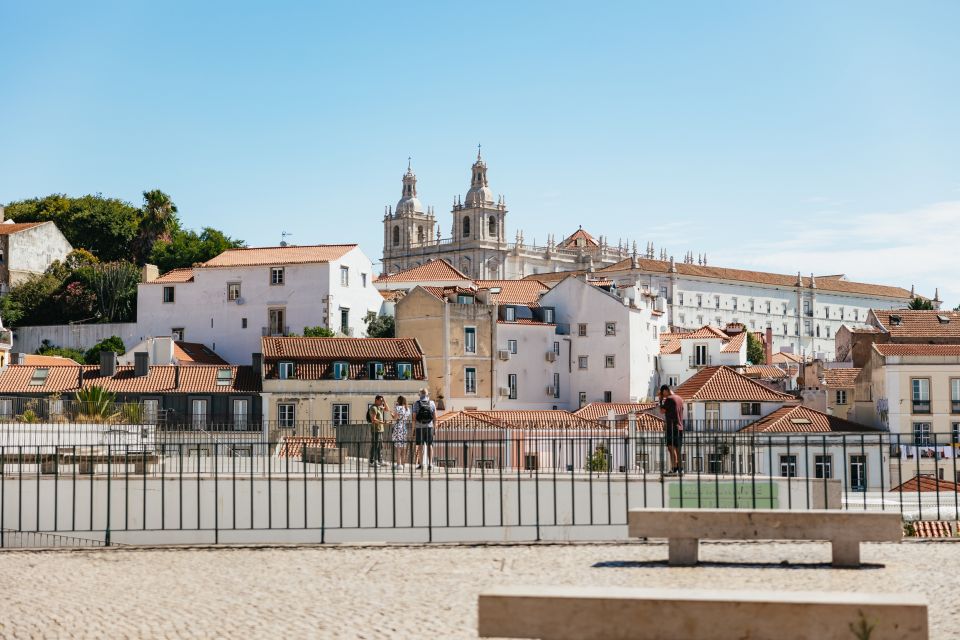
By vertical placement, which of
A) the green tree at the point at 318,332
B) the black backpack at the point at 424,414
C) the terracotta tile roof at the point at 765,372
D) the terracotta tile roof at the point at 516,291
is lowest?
the black backpack at the point at 424,414

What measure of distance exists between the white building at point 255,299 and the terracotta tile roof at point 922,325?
2764cm

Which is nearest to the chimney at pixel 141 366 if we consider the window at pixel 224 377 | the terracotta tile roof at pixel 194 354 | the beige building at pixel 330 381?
the window at pixel 224 377

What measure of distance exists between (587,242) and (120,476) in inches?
5645

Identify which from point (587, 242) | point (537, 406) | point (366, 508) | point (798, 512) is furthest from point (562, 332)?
point (587, 242)

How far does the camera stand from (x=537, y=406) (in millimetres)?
69188

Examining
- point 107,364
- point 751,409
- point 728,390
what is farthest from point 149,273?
point 751,409

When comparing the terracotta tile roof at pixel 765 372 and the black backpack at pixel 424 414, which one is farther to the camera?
the terracotta tile roof at pixel 765 372

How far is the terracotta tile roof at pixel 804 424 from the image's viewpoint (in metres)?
48.3

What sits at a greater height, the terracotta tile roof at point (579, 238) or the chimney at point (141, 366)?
the terracotta tile roof at point (579, 238)

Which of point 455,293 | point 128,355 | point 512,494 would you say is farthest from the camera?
point 455,293

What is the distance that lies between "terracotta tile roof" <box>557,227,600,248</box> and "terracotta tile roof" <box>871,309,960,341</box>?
9235 centimetres

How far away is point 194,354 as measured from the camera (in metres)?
62.3

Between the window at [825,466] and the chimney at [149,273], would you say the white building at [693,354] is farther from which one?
the window at [825,466]

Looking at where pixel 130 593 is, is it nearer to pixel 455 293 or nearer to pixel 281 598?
pixel 281 598
